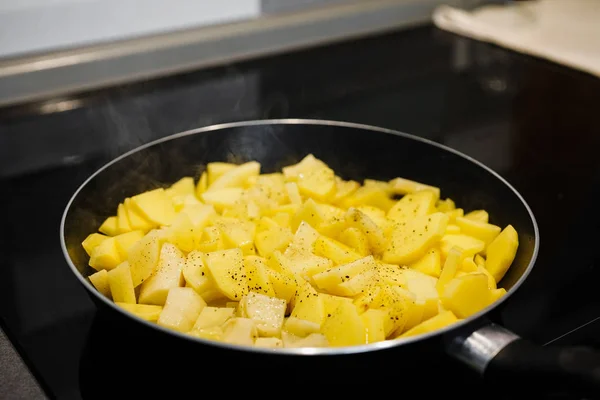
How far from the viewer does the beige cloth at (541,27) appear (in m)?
1.54

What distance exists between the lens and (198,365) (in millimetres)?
583

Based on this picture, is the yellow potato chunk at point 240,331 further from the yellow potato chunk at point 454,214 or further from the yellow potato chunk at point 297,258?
the yellow potato chunk at point 454,214

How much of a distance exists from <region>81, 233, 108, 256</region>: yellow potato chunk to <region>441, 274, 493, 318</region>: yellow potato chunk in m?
0.42

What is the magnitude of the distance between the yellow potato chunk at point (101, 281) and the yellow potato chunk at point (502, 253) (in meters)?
0.45

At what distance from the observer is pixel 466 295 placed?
0.66 m

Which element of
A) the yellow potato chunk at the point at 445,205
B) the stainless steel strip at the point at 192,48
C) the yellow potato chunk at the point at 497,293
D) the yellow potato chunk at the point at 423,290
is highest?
the stainless steel strip at the point at 192,48

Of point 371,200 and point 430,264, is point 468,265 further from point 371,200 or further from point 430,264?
point 371,200

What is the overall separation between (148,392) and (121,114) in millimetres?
766

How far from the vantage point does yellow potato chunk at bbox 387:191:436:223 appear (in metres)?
0.86

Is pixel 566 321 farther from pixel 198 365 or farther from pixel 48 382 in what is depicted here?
pixel 48 382

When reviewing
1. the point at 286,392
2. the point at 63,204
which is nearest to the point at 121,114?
the point at 63,204

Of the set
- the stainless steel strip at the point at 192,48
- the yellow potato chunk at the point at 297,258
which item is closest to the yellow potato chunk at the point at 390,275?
the yellow potato chunk at the point at 297,258

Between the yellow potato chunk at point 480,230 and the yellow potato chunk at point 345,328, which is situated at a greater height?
the yellow potato chunk at point 345,328

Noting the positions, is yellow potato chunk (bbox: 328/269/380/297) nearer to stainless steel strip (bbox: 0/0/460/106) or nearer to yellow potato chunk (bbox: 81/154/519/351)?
yellow potato chunk (bbox: 81/154/519/351)
